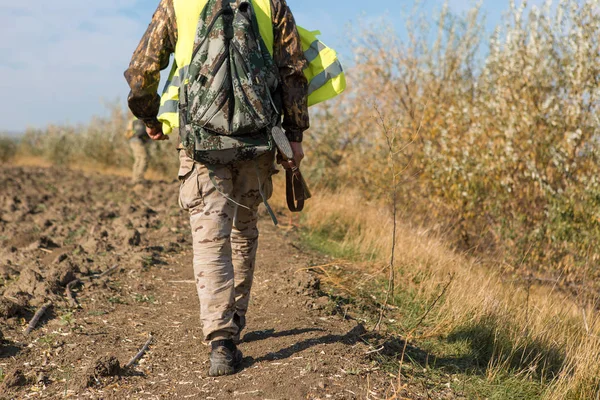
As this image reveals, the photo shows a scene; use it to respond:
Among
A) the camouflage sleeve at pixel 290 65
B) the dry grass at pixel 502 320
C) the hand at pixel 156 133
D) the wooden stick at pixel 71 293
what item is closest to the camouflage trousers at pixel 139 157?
the dry grass at pixel 502 320

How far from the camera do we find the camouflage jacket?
3.24 meters

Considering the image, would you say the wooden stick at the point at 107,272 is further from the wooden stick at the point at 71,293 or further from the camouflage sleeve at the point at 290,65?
the camouflage sleeve at the point at 290,65

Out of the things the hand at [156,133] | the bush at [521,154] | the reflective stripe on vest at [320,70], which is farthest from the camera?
the bush at [521,154]

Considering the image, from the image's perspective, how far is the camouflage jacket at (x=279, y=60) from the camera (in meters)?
3.24

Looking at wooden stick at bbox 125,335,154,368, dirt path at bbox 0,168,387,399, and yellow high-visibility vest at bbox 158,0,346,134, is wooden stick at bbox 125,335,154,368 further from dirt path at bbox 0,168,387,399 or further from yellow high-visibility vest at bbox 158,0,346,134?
yellow high-visibility vest at bbox 158,0,346,134

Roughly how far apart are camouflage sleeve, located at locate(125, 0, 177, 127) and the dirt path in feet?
4.56

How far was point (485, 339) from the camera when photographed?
4250 millimetres

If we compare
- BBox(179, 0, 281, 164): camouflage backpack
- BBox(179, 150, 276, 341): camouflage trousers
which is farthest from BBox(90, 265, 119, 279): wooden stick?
BBox(179, 0, 281, 164): camouflage backpack

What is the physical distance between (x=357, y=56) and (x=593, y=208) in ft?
17.4

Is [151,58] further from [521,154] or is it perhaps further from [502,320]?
[521,154]

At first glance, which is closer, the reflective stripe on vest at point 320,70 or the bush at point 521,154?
the reflective stripe on vest at point 320,70

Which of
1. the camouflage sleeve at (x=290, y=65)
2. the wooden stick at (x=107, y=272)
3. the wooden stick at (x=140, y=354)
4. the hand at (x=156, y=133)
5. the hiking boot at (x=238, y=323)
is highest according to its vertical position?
the camouflage sleeve at (x=290, y=65)

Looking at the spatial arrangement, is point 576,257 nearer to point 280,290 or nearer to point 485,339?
point 485,339

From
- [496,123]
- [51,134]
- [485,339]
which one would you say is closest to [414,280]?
[485,339]
